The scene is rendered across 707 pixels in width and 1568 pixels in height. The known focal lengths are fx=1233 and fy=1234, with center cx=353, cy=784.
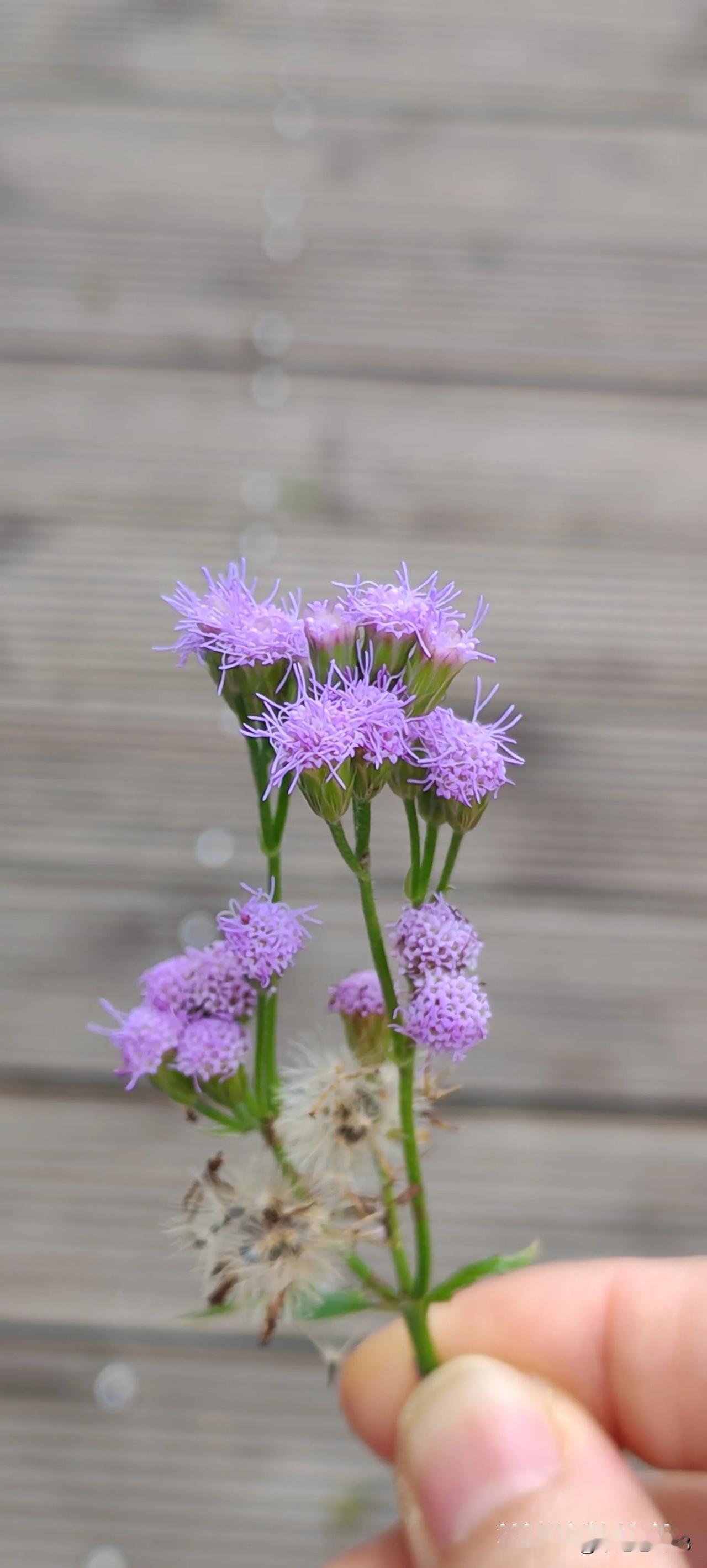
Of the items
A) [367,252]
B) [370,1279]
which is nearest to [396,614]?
[370,1279]

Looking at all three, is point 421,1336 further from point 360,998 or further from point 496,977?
point 496,977

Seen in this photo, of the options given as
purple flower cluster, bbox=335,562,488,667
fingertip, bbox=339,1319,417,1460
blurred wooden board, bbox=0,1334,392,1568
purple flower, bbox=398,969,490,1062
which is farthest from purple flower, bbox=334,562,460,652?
blurred wooden board, bbox=0,1334,392,1568

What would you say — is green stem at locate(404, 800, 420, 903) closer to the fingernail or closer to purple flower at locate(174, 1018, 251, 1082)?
purple flower at locate(174, 1018, 251, 1082)

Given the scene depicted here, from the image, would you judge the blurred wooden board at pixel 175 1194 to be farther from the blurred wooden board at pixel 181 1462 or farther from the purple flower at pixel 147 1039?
the purple flower at pixel 147 1039

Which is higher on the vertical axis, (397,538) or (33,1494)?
(397,538)

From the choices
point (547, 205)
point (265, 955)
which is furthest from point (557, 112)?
point (265, 955)

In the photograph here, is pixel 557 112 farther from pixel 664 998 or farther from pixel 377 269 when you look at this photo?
pixel 664 998

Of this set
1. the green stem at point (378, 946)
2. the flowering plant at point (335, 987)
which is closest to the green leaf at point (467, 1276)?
the flowering plant at point (335, 987)
